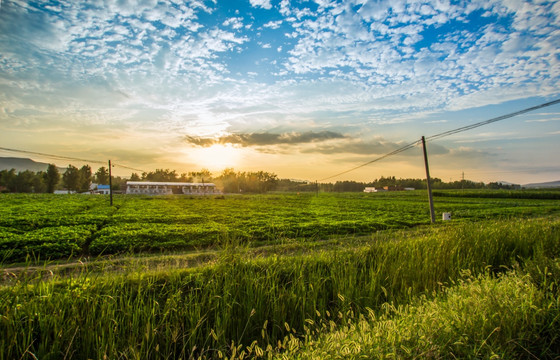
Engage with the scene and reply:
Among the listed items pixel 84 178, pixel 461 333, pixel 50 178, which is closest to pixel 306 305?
pixel 461 333

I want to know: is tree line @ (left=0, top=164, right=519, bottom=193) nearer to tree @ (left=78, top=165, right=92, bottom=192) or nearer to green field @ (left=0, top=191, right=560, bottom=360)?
tree @ (left=78, top=165, right=92, bottom=192)

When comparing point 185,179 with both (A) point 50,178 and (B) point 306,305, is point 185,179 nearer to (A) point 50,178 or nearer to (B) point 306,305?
(A) point 50,178

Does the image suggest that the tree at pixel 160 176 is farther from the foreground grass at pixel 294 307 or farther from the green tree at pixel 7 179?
the foreground grass at pixel 294 307

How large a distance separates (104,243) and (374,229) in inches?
616

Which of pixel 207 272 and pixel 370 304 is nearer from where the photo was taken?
pixel 370 304

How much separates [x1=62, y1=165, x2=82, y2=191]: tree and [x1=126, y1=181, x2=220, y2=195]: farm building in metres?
16.4

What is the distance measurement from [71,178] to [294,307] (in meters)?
113

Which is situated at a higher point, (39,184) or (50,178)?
(50,178)

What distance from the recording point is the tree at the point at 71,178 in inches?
3686

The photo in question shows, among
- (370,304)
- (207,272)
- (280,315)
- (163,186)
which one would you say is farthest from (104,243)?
(163,186)

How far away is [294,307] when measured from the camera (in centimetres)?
597

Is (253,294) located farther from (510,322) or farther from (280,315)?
(510,322)

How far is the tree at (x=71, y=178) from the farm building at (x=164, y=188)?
16370 mm

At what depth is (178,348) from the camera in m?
5.30
